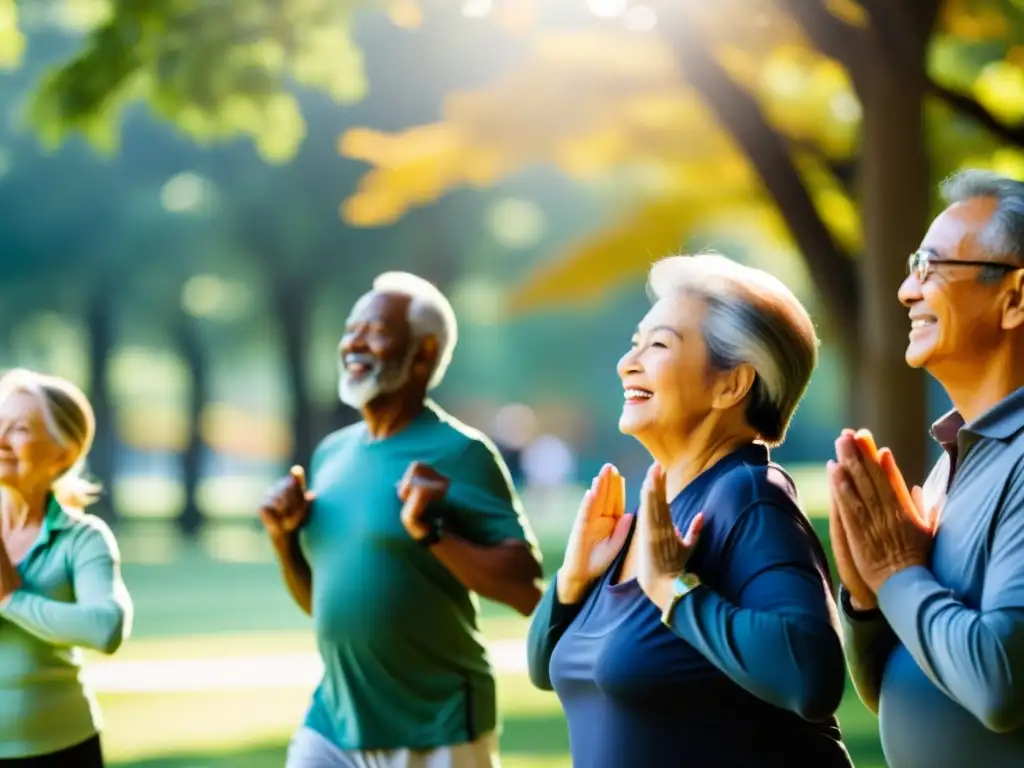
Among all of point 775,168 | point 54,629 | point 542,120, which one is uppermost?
point 542,120

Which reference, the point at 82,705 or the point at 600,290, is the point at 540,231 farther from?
the point at 82,705

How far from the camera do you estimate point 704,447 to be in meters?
3.93

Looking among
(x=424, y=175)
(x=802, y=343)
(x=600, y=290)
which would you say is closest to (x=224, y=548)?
(x=600, y=290)

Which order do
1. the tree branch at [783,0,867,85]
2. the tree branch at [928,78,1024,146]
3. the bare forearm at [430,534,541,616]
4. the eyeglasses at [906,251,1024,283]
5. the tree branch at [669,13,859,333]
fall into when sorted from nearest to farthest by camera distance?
1. the eyeglasses at [906,251,1024,283]
2. the bare forearm at [430,534,541,616]
3. the tree branch at [783,0,867,85]
4. the tree branch at [928,78,1024,146]
5. the tree branch at [669,13,859,333]

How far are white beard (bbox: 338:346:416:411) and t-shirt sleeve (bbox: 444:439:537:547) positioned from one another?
1.03 ft

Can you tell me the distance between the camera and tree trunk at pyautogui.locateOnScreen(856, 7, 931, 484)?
1320 cm

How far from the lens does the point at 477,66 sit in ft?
86.2

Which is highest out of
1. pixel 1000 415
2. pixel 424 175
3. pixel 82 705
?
pixel 424 175

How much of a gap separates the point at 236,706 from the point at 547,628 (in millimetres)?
9064

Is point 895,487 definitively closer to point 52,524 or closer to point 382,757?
point 382,757

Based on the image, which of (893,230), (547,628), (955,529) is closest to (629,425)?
(547,628)

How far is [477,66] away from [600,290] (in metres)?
3.90

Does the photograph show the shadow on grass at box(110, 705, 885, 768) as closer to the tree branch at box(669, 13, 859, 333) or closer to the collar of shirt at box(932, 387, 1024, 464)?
the tree branch at box(669, 13, 859, 333)

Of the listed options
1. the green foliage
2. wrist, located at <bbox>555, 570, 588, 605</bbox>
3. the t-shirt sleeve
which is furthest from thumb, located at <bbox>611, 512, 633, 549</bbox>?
the green foliage
